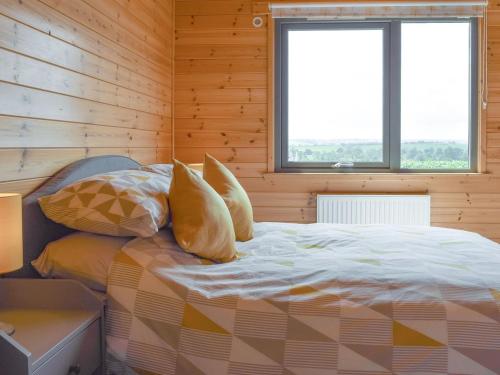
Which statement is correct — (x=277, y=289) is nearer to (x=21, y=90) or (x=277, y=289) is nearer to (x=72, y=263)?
(x=72, y=263)

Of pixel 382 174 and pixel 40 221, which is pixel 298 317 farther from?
pixel 382 174

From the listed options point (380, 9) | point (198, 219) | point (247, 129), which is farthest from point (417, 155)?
point (198, 219)

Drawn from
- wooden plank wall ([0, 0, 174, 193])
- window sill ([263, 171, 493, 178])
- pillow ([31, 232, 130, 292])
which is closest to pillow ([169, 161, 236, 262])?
pillow ([31, 232, 130, 292])

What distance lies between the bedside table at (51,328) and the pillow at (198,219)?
0.39 m

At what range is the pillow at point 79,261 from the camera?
152 cm

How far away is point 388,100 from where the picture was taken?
3600 mm

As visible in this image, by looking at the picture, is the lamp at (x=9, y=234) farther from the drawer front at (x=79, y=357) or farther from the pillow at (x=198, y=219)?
the pillow at (x=198, y=219)

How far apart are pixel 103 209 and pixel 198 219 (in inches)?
12.8

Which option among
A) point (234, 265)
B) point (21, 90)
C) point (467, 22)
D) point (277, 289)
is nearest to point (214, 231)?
point (234, 265)

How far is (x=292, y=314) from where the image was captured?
138cm

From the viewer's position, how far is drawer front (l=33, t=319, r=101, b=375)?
1.17 metres

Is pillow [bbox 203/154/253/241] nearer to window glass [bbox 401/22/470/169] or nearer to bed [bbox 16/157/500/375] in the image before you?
bed [bbox 16/157/500/375]

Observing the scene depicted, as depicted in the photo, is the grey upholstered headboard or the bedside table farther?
the grey upholstered headboard

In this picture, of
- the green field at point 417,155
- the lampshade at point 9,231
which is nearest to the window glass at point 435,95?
the green field at point 417,155
